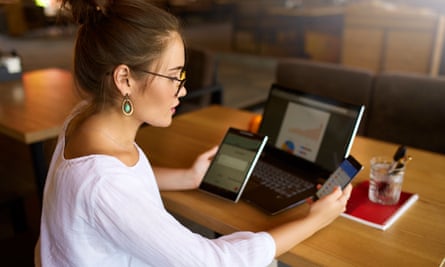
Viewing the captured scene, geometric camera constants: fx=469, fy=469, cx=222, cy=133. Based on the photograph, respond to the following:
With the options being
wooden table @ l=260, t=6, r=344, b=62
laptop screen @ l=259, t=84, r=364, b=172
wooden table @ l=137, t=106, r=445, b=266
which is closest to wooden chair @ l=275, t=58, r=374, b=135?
wooden table @ l=137, t=106, r=445, b=266

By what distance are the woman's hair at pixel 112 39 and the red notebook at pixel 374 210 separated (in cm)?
62

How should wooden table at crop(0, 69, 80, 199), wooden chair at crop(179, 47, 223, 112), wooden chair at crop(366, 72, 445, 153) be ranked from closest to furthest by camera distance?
wooden table at crop(0, 69, 80, 199)
wooden chair at crop(366, 72, 445, 153)
wooden chair at crop(179, 47, 223, 112)

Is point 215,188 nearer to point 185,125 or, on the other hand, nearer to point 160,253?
point 160,253

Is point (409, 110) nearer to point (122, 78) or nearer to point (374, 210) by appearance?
point (374, 210)

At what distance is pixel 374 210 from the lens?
3.89ft

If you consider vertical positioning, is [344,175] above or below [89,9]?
below

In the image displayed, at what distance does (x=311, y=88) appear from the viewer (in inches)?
96.3

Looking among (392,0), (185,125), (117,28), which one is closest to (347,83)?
(185,125)

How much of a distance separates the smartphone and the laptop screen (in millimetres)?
124

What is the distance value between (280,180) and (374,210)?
27cm

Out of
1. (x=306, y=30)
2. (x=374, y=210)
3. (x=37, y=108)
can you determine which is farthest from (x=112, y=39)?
(x=306, y=30)

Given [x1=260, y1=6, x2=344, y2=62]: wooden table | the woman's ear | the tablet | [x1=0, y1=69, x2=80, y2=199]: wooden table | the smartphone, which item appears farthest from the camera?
[x1=260, y1=6, x2=344, y2=62]: wooden table

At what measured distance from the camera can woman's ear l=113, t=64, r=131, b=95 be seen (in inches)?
38.6

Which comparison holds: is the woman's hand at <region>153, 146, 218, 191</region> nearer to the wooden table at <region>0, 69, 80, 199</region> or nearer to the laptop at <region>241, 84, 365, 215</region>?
the laptop at <region>241, 84, 365, 215</region>
